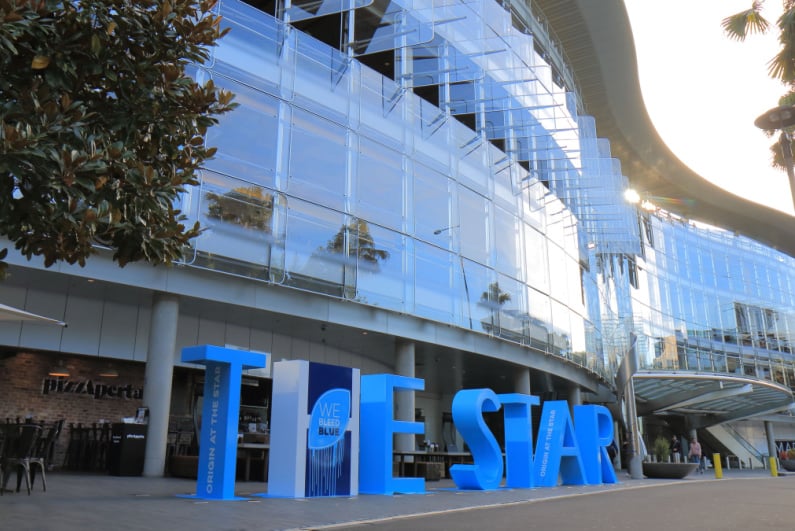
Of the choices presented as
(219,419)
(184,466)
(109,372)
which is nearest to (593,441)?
(184,466)

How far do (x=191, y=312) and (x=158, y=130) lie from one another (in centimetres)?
1246

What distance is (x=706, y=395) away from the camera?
35344mm

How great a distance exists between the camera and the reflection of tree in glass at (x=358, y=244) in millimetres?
18031

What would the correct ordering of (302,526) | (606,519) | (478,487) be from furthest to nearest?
(478,487) → (606,519) → (302,526)

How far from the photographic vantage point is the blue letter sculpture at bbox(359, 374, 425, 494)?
12180 millimetres

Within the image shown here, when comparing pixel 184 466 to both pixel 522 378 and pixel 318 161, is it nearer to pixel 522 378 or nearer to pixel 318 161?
pixel 318 161

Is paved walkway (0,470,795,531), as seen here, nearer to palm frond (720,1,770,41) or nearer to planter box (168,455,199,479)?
planter box (168,455,199,479)

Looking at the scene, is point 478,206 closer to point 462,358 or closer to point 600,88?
point 462,358

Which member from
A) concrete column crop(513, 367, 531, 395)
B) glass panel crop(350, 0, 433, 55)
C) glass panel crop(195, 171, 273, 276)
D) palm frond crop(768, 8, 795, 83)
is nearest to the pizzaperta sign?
glass panel crop(195, 171, 273, 276)

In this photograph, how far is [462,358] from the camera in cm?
2298

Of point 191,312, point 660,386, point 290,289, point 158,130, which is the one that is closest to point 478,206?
point 290,289

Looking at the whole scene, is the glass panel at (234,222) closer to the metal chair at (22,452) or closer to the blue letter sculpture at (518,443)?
the metal chair at (22,452)

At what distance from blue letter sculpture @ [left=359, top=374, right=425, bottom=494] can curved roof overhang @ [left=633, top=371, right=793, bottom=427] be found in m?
20.2

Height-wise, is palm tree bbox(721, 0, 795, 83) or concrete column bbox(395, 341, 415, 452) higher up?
palm tree bbox(721, 0, 795, 83)
